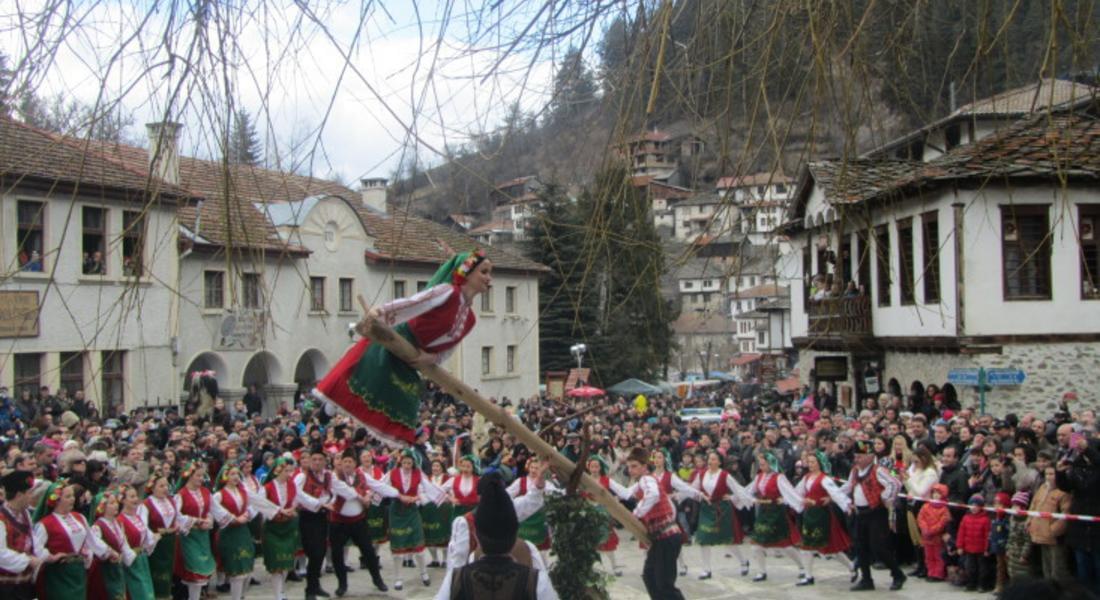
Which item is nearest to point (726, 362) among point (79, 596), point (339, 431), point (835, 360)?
point (835, 360)

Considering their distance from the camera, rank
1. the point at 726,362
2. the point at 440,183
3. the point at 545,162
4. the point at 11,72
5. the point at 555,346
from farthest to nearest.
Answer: the point at 726,362 < the point at 555,346 < the point at 545,162 < the point at 440,183 < the point at 11,72

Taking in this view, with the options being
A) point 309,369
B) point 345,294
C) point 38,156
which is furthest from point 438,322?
point 309,369

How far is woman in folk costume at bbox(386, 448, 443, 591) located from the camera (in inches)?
564

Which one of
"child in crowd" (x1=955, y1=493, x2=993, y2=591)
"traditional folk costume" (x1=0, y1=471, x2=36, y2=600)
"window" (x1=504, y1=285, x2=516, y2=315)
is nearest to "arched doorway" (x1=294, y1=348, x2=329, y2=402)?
"window" (x1=504, y1=285, x2=516, y2=315)

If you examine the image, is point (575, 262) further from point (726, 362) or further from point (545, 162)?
point (726, 362)

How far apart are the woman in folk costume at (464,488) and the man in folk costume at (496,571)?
8926 mm

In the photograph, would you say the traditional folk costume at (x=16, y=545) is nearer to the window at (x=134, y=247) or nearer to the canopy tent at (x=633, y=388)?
the window at (x=134, y=247)

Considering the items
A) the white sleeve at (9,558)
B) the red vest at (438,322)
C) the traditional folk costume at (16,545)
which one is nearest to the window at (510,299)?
the traditional folk costume at (16,545)

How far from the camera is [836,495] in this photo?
43.5ft

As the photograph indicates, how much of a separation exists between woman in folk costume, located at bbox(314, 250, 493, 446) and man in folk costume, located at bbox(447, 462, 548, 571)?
0.71 m

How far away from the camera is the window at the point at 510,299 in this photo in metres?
40.8

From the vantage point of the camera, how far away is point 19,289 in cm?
416

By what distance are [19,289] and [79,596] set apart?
22.9 ft

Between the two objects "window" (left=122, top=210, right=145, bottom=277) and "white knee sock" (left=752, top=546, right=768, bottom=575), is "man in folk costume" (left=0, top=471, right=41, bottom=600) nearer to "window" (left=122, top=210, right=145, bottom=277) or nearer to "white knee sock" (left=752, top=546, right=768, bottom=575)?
"window" (left=122, top=210, right=145, bottom=277)
